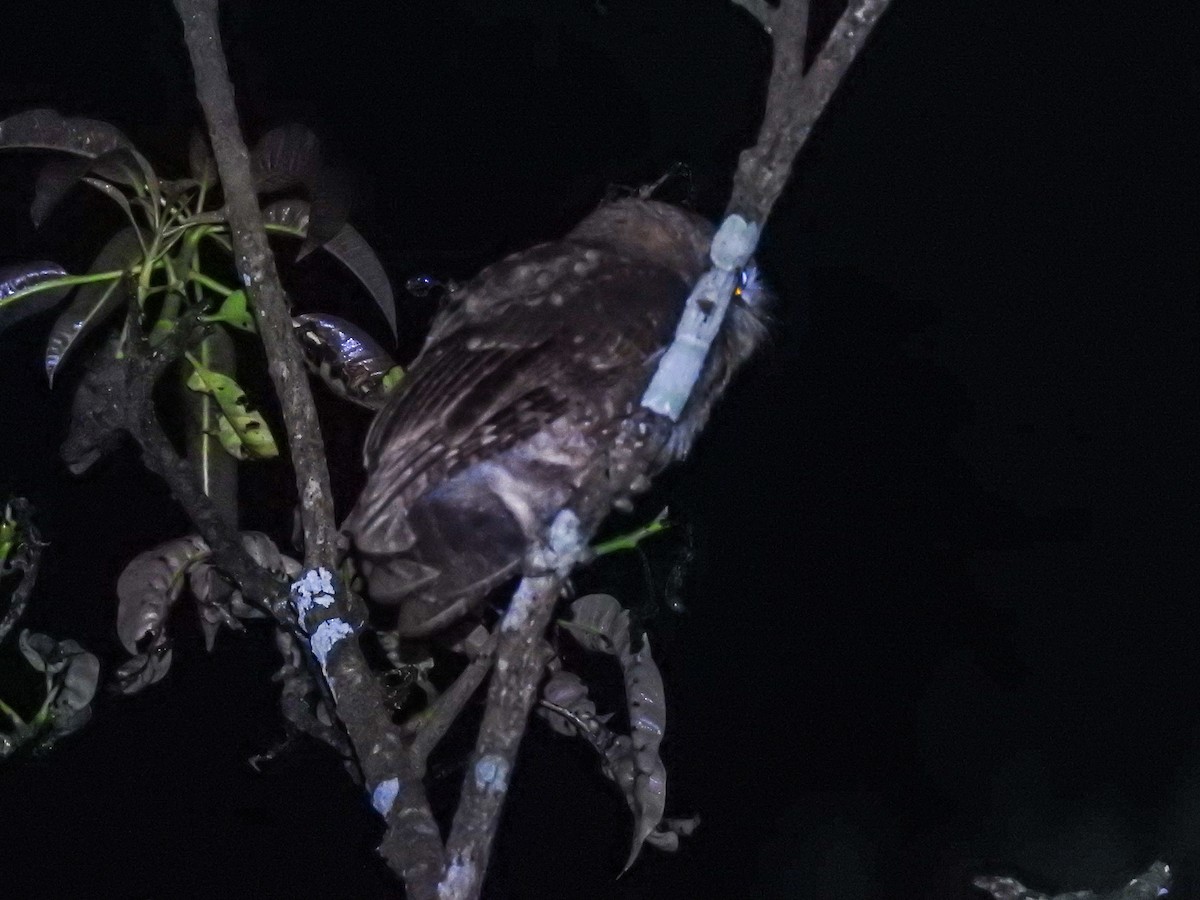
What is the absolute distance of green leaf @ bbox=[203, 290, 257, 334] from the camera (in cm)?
111

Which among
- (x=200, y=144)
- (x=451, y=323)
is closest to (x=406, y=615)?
(x=451, y=323)

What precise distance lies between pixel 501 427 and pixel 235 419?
0.26 meters

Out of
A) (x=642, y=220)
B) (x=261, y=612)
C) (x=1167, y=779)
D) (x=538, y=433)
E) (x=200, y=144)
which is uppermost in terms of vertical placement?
(x=200, y=144)

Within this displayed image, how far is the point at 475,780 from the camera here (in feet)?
3.16

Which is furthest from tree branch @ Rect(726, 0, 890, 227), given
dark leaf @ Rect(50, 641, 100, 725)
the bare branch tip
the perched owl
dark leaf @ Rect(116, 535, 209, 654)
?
dark leaf @ Rect(50, 641, 100, 725)

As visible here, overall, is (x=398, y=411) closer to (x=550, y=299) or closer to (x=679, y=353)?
(x=550, y=299)

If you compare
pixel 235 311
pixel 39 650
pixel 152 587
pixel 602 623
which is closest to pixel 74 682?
pixel 39 650

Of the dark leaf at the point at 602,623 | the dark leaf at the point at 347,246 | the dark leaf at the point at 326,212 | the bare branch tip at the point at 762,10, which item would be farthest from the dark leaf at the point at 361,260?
the bare branch tip at the point at 762,10

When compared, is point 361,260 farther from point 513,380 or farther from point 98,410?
point 98,410

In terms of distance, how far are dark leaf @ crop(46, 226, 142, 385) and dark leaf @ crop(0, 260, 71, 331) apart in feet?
0.07

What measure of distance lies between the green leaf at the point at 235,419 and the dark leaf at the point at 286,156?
0.19 meters

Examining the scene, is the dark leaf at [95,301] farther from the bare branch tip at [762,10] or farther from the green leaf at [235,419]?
the bare branch tip at [762,10]

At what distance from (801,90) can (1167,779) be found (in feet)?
5.01

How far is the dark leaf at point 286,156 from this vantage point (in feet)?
3.68
